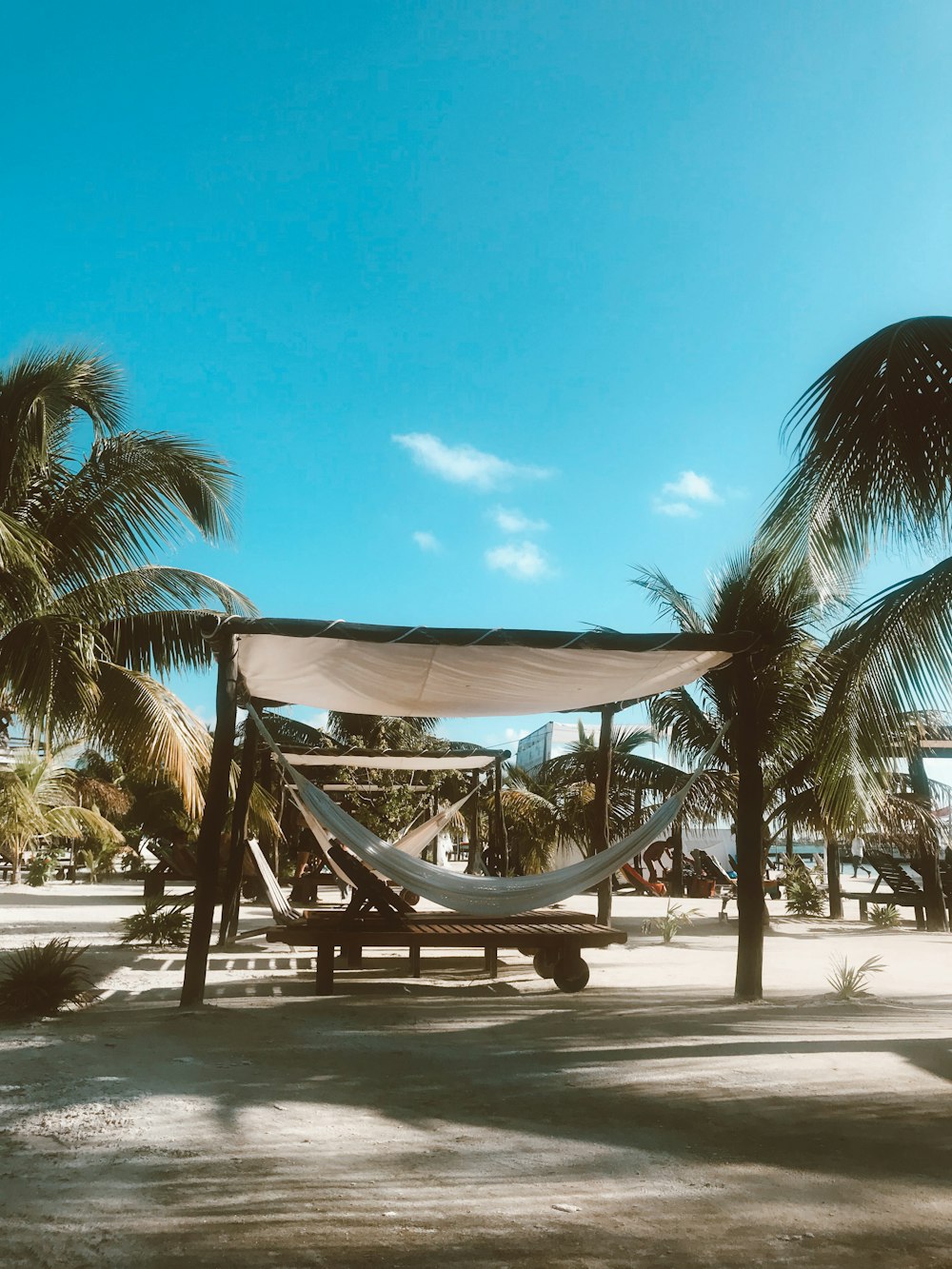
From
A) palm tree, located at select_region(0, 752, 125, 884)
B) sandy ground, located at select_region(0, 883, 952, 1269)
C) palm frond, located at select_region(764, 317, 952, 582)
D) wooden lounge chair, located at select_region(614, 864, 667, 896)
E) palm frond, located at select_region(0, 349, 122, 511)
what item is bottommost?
sandy ground, located at select_region(0, 883, 952, 1269)

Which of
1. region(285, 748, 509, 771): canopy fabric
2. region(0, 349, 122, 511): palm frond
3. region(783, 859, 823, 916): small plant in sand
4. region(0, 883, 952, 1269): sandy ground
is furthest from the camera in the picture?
region(783, 859, 823, 916): small plant in sand

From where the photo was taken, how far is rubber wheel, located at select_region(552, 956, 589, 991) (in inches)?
232

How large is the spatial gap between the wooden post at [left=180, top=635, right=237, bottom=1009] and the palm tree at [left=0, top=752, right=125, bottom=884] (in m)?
8.01

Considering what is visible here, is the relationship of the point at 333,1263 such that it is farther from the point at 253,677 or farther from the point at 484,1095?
the point at 253,677

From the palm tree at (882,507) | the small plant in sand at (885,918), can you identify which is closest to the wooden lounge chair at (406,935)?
the palm tree at (882,507)

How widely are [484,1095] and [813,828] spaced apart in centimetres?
831

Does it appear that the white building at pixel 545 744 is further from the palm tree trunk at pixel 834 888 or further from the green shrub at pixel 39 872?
the green shrub at pixel 39 872

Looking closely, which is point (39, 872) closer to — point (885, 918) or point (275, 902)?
point (275, 902)

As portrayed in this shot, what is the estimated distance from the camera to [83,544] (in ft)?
19.9

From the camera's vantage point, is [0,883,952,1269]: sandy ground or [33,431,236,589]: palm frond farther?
[33,431,236,589]: palm frond

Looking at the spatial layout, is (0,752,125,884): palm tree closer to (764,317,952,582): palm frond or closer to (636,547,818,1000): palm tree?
(636,547,818,1000): palm tree

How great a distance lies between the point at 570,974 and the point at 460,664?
218 centimetres

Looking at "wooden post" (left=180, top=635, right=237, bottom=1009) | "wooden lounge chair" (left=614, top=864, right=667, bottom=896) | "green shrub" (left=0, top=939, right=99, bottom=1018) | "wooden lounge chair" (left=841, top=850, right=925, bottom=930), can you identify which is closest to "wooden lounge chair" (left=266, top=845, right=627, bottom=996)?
"wooden post" (left=180, top=635, right=237, bottom=1009)

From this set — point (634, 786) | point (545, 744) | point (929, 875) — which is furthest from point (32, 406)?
point (545, 744)
